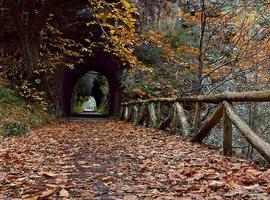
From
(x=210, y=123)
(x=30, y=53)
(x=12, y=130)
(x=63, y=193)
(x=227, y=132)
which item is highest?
(x=30, y=53)

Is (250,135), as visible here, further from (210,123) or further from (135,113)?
(135,113)

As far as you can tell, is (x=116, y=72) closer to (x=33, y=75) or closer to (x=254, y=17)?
(x=33, y=75)

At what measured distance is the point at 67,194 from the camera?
3.35m

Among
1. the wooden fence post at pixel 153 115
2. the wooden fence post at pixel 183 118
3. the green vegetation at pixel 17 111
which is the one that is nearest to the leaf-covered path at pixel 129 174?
the wooden fence post at pixel 183 118

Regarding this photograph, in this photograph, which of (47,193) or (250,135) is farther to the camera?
(250,135)

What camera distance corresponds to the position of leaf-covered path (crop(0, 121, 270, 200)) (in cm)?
334

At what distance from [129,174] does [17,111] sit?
9.54 meters

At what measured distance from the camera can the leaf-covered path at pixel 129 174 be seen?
3.34 metres

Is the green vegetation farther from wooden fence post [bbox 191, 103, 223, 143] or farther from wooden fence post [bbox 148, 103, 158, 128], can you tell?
wooden fence post [bbox 191, 103, 223, 143]

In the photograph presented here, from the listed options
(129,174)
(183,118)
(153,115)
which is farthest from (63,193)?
(153,115)

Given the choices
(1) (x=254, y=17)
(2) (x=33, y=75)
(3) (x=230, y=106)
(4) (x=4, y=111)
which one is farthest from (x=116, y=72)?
(3) (x=230, y=106)

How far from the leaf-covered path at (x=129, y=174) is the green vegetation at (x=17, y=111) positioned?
16.3ft

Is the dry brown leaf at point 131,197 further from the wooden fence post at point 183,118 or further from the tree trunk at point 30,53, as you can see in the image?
the tree trunk at point 30,53

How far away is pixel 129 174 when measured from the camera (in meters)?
4.32
